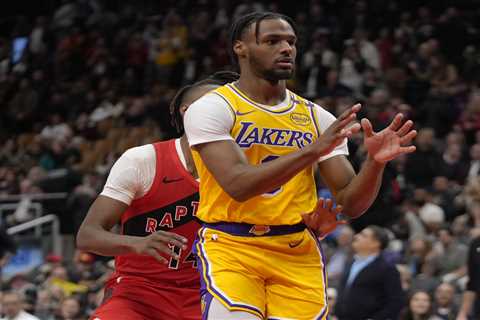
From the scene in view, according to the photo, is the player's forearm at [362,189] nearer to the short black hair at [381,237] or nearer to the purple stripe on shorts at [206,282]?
the purple stripe on shorts at [206,282]

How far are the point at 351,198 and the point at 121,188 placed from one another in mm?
1203

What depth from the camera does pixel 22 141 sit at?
741 inches

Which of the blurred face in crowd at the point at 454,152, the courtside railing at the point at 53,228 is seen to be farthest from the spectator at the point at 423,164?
the courtside railing at the point at 53,228

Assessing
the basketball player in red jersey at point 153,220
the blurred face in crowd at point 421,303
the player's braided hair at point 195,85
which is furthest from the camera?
the blurred face in crowd at point 421,303

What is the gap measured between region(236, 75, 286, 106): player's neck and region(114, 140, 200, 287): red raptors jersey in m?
0.85

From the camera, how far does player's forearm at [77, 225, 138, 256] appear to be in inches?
182

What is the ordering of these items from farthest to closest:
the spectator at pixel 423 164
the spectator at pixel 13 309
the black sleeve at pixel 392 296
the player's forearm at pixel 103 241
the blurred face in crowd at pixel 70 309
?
the spectator at pixel 423 164 < the blurred face in crowd at pixel 70 309 < the spectator at pixel 13 309 < the black sleeve at pixel 392 296 < the player's forearm at pixel 103 241

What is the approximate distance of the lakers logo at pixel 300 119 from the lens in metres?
4.46

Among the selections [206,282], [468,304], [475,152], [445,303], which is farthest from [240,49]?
[475,152]

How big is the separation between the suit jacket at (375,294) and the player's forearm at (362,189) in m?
3.52

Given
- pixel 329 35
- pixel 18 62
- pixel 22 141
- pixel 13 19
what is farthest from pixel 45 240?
pixel 13 19

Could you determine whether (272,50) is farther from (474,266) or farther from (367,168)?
(474,266)

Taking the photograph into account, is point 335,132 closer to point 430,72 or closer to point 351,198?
point 351,198

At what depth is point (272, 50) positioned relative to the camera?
14.4ft
